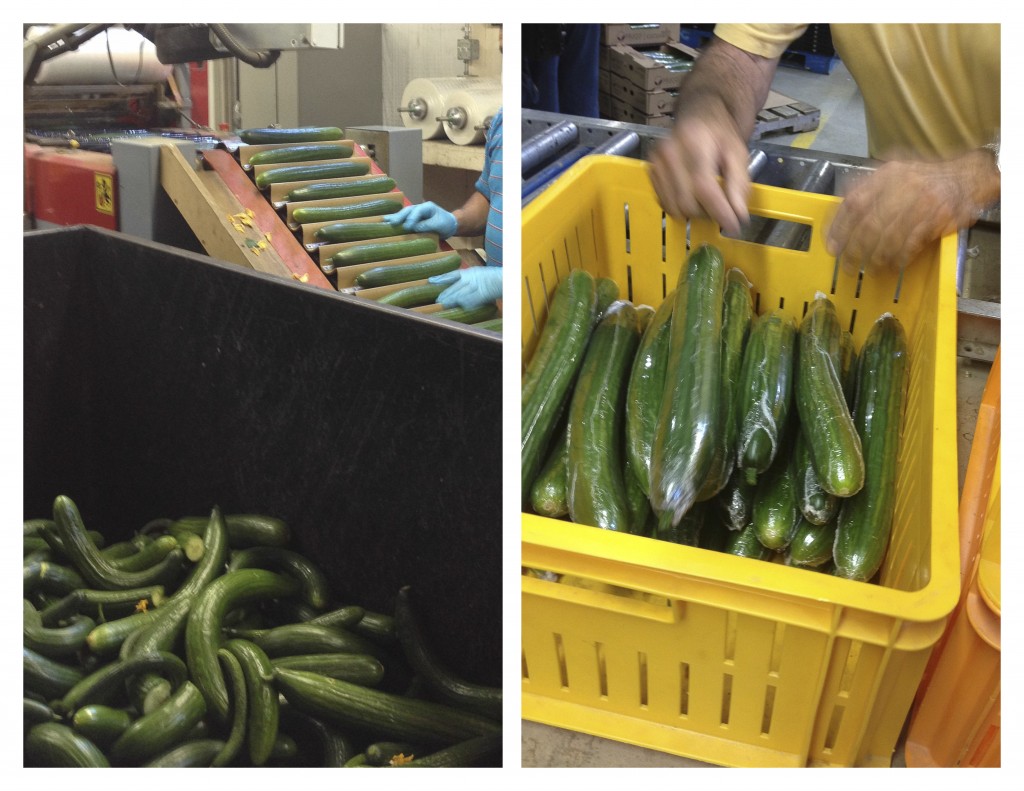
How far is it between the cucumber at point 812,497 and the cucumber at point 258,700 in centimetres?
55

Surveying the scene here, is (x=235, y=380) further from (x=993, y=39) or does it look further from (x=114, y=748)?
(x=993, y=39)

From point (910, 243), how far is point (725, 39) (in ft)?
1.36

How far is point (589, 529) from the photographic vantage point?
64 cm

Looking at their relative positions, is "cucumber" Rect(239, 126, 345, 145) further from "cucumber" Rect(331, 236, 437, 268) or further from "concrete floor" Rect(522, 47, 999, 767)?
"concrete floor" Rect(522, 47, 999, 767)

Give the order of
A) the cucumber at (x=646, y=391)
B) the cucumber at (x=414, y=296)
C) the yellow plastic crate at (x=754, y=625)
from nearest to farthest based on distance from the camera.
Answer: the yellow plastic crate at (x=754, y=625), the cucumber at (x=646, y=391), the cucumber at (x=414, y=296)

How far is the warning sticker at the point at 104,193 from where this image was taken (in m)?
1.41

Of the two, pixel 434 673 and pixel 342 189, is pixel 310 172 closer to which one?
pixel 342 189

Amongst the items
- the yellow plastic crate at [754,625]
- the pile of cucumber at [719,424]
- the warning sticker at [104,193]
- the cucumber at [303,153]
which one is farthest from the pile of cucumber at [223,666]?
the cucumber at [303,153]

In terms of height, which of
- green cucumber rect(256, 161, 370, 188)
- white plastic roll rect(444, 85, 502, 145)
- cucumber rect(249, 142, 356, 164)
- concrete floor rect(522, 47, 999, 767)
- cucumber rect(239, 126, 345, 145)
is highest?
white plastic roll rect(444, 85, 502, 145)

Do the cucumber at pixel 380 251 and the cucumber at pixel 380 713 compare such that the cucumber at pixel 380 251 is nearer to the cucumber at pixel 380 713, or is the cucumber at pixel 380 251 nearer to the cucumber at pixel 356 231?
the cucumber at pixel 356 231

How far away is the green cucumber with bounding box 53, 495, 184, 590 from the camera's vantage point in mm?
917

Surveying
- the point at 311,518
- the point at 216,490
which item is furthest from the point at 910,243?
the point at 216,490

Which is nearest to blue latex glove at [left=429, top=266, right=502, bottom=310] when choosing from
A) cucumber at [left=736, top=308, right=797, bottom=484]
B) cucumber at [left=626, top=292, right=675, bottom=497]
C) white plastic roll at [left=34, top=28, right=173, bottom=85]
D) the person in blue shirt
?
the person in blue shirt

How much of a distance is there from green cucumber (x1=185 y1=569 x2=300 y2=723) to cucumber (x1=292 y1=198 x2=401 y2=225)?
29.4 inches
